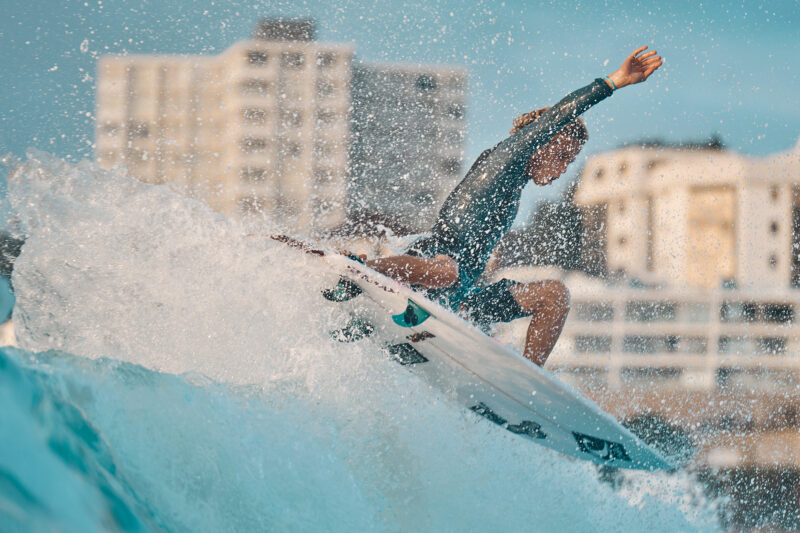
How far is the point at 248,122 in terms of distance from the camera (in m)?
30.4

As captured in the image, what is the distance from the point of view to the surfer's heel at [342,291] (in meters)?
2.10

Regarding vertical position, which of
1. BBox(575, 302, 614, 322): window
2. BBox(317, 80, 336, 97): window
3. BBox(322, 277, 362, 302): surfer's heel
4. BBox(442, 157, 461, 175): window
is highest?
BBox(317, 80, 336, 97): window

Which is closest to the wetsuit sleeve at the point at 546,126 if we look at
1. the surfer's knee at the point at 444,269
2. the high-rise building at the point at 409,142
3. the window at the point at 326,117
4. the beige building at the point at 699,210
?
the surfer's knee at the point at 444,269

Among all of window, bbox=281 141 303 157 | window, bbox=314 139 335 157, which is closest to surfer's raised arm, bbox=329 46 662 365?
window, bbox=314 139 335 157

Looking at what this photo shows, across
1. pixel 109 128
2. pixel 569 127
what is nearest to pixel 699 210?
pixel 569 127

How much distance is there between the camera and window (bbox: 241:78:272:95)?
92.9 ft

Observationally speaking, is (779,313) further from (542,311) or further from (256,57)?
(256,57)

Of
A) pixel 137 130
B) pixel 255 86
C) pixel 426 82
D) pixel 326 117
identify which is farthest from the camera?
pixel 137 130

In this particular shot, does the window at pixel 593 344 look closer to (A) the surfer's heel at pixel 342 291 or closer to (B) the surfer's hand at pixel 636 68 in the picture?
(B) the surfer's hand at pixel 636 68

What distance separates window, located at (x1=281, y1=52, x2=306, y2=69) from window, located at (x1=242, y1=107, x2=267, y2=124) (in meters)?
4.44

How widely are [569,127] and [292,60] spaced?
26.0m

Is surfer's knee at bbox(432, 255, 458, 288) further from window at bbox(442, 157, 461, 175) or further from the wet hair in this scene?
window at bbox(442, 157, 461, 175)

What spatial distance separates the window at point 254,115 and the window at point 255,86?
3.54 ft

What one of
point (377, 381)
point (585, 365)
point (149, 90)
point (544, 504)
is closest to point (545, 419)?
point (544, 504)
